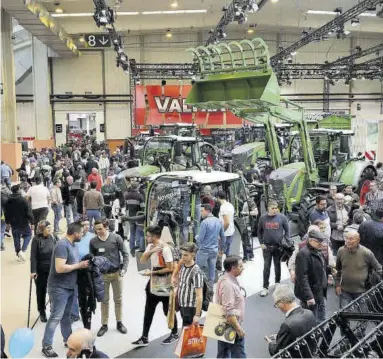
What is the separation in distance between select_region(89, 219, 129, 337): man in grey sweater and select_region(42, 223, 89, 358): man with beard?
0.31m

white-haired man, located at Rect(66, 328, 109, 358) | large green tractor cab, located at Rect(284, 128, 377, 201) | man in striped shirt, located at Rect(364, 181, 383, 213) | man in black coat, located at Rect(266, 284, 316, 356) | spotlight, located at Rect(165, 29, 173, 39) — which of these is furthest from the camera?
spotlight, located at Rect(165, 29, 173, 39)

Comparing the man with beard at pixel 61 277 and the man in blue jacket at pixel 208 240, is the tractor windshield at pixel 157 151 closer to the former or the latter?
the man in blue jacket at pixel 208 240

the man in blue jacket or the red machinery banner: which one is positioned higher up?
the red machinery banner

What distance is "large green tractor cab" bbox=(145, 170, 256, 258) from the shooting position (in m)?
7.05

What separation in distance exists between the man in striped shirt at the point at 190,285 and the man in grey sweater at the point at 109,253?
3.18 ft

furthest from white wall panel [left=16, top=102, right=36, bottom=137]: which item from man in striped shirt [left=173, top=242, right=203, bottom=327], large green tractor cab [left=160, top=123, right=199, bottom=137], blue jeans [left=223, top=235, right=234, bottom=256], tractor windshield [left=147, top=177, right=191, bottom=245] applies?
man in striped shirt [left=173, top=242, right=203, bottom=327]

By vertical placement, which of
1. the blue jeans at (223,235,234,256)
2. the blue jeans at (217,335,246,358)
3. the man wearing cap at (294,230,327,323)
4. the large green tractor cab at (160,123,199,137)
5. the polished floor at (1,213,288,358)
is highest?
the large green tractor cab at (160,123,199,137)

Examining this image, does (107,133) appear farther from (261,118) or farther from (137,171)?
(261,118)

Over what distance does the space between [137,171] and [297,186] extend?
394cm

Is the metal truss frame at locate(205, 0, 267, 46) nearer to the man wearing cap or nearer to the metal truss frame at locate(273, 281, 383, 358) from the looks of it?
the man wearing cap

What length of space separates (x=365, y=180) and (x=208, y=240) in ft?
21.7

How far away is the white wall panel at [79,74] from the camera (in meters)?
27.9

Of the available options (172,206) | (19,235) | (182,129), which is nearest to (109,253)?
(172,206)

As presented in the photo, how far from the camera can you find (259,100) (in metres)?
8.12
